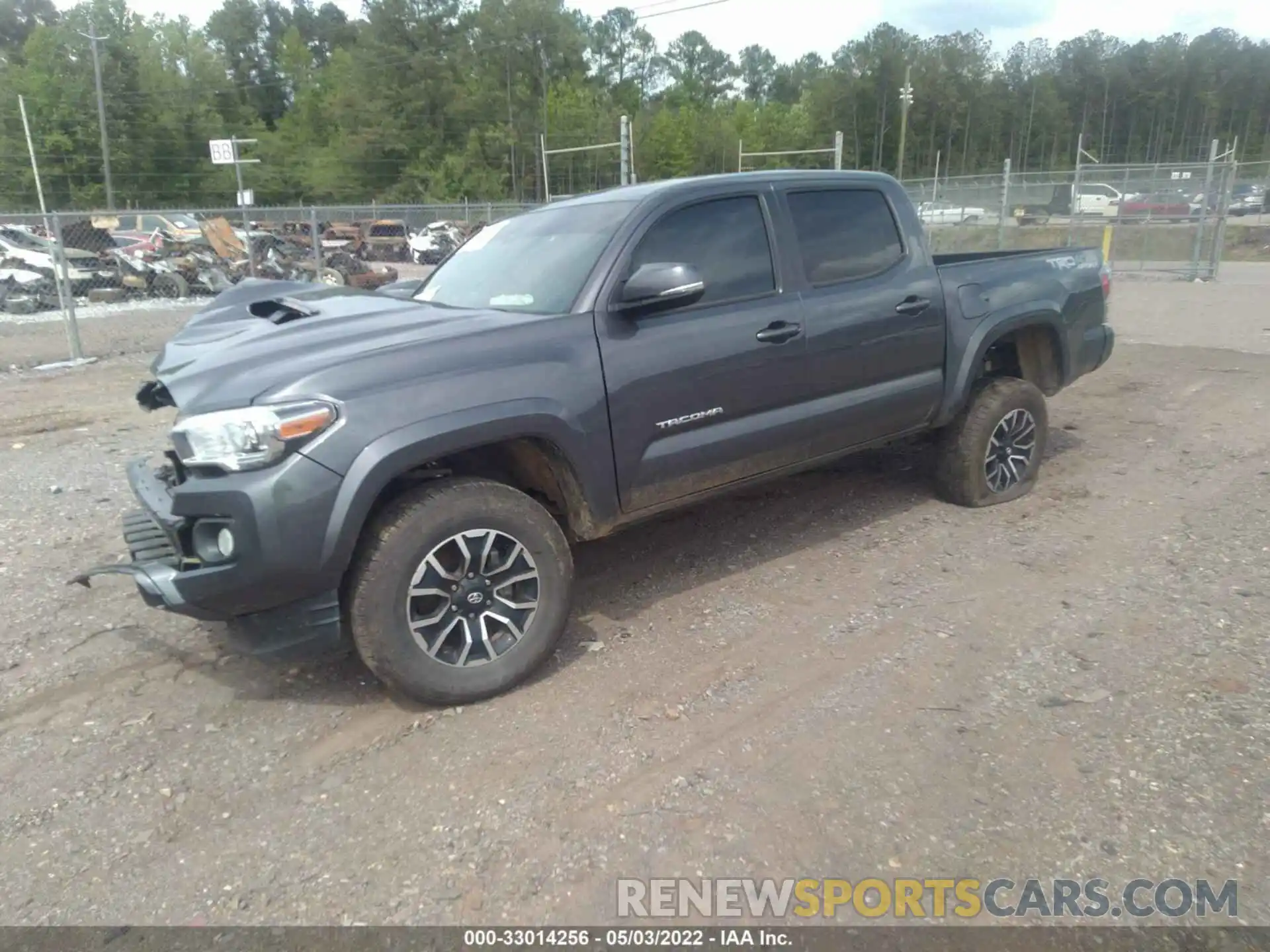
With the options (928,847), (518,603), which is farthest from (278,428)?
(928,847)

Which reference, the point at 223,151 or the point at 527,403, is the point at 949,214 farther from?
the point at 527,403

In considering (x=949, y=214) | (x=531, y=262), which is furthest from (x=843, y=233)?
(x=949, y=214)

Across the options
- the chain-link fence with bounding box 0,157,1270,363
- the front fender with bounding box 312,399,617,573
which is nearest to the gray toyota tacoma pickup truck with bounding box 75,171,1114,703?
the front fender with bounding box 312,399,617,573

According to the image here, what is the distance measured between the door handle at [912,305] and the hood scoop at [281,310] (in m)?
2.80

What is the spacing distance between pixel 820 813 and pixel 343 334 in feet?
7.94

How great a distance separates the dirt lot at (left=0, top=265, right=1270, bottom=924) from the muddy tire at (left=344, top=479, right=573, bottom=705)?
0.59 ft

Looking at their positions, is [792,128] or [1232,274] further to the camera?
[792,128]

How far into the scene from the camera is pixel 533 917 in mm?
2395

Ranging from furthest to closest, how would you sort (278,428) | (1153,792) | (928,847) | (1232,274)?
(1232,274)
(278,428)
(1153,792)
(928,847)

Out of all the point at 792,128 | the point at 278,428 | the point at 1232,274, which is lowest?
the point at 1232,274

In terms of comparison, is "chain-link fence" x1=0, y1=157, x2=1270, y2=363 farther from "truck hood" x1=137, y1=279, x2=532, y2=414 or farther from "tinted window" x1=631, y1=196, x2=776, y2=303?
"tinted window" x1=631, y1=196, x2=776, y2=303

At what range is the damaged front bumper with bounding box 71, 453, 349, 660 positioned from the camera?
9.73ft

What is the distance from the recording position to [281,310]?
14.0 feet

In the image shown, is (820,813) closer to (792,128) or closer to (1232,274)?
(1232,274)
